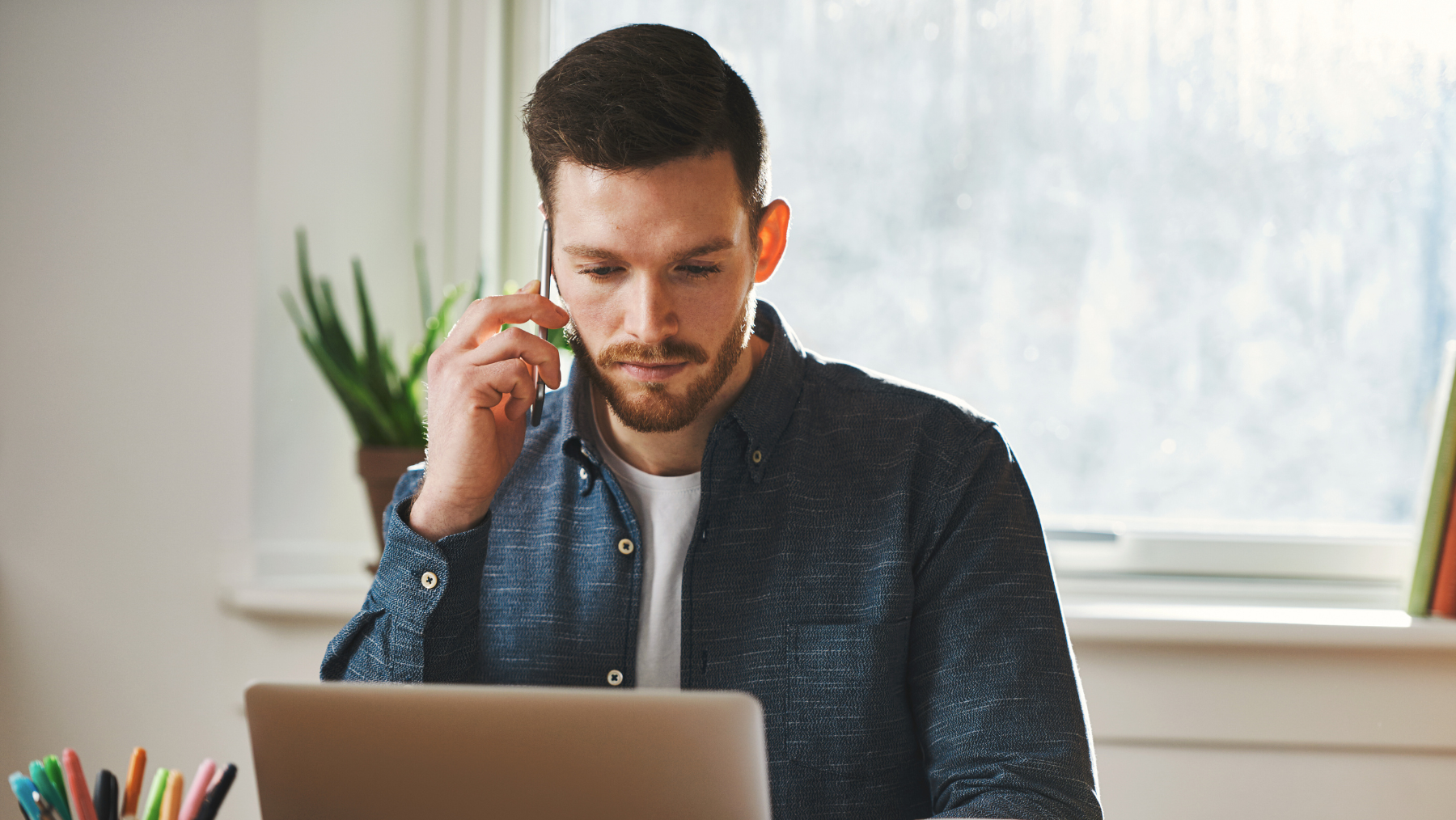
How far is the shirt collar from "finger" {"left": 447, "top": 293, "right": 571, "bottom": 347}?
0.43 feet

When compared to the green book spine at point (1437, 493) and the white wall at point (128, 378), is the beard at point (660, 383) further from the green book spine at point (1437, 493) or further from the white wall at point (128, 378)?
the green book spine at point (1437, 493)

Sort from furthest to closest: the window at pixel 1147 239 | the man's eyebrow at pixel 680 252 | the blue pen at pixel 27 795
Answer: the window at pixel 1147 239, the man's eyebrow at pixel 680 252, the blue pen at pixel 27 795

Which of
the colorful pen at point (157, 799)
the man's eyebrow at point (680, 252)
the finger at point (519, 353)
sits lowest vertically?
the colorful pen at point (157, 799)

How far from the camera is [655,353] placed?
1.05 metres

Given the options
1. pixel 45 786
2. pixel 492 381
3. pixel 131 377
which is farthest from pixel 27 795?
pixel 131 377

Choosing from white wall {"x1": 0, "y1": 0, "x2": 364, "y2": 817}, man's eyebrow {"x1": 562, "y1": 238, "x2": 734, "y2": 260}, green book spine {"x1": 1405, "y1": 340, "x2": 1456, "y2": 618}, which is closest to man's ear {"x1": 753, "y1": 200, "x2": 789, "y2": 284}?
man's eyebrow {"x1": 562, "y1": 238, "x2": 734, "y2": 260}

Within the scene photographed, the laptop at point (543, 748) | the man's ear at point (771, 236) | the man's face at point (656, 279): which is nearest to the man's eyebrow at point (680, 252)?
the man's face at point (656, 279)

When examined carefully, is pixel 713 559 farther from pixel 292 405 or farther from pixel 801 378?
pixel 292 405

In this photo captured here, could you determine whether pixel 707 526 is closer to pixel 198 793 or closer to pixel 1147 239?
pixel 198 793

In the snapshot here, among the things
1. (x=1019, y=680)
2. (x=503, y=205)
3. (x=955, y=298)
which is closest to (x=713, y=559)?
(x=1019, y=680)

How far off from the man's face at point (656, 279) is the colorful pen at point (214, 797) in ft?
1.79

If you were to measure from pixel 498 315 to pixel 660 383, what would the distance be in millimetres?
173

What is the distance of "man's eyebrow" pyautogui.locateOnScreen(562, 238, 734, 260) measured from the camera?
1037 millimetres

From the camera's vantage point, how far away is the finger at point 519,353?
3.45 feet
